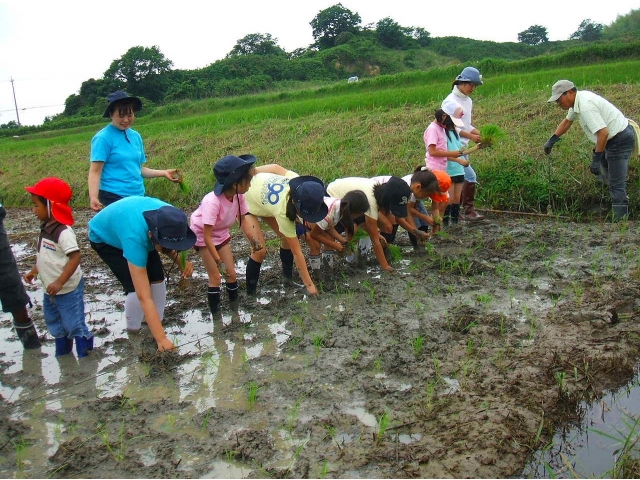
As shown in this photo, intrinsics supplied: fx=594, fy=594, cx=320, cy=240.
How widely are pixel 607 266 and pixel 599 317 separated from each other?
1200mm

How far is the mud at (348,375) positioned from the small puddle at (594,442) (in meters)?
0.07

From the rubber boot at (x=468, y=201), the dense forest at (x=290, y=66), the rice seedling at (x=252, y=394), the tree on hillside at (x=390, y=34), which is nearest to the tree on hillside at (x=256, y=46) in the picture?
the dense forest at (x=290, y=66)

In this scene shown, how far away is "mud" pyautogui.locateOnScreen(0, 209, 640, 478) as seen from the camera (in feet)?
9.26

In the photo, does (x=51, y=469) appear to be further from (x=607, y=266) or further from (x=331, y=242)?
(x=607, y=266)

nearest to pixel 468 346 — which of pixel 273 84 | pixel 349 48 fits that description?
pixel 273 84

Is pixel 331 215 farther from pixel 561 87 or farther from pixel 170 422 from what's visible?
pixel 561 87

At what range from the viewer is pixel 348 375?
3.58 metres

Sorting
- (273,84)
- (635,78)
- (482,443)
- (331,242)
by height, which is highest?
(273,84)

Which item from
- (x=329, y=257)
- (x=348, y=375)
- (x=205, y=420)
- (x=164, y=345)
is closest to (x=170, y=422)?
(x=205, y=420)

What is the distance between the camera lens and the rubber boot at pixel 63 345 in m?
4.23

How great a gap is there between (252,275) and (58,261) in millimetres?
1753

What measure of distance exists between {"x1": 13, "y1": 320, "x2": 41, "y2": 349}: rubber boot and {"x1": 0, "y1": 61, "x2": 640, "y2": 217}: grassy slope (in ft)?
17.7

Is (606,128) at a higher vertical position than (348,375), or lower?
higher

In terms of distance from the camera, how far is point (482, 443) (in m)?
2.75
